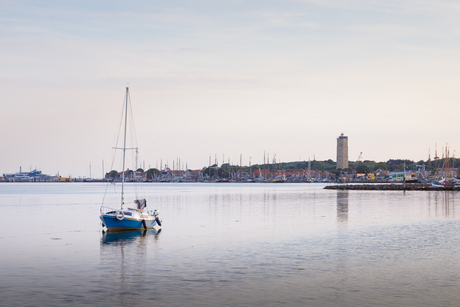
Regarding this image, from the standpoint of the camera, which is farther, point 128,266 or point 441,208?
point 441,208

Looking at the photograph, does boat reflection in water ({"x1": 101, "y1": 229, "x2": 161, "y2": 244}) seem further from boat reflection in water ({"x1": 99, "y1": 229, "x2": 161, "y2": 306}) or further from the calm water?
the calm water

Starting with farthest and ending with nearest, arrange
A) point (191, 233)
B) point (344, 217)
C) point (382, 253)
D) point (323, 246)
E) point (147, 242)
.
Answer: point (344, 217)
point (191, 233)
point (147, 242)
point (323, 246)
point (382, 253)

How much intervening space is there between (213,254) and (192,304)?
1293 centimetres

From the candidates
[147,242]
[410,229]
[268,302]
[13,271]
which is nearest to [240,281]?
[268,302]

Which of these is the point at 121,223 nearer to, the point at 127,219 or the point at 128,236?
the point at 127,219

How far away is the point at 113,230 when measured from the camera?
46125mm

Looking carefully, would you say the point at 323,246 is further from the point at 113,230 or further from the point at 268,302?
the point at 113,230

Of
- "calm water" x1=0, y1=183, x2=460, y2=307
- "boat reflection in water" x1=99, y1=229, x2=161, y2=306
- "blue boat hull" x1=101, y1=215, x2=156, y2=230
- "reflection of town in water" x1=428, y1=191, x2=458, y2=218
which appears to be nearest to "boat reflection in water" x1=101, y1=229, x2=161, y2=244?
"boat reflection in water" x1=99, y1=229, x2=161, y2=306

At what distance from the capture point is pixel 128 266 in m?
29.1

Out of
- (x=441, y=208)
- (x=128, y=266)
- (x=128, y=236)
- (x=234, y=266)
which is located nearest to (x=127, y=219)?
(x=128, y=236)

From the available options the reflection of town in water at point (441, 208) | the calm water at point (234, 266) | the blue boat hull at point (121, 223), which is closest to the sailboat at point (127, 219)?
the blue boat hull at point (121, 223)

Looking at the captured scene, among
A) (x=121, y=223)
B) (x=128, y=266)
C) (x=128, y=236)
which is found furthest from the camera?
(x=121, y=223)

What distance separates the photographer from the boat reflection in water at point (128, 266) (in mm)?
21406

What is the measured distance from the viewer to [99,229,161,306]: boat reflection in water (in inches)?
843
